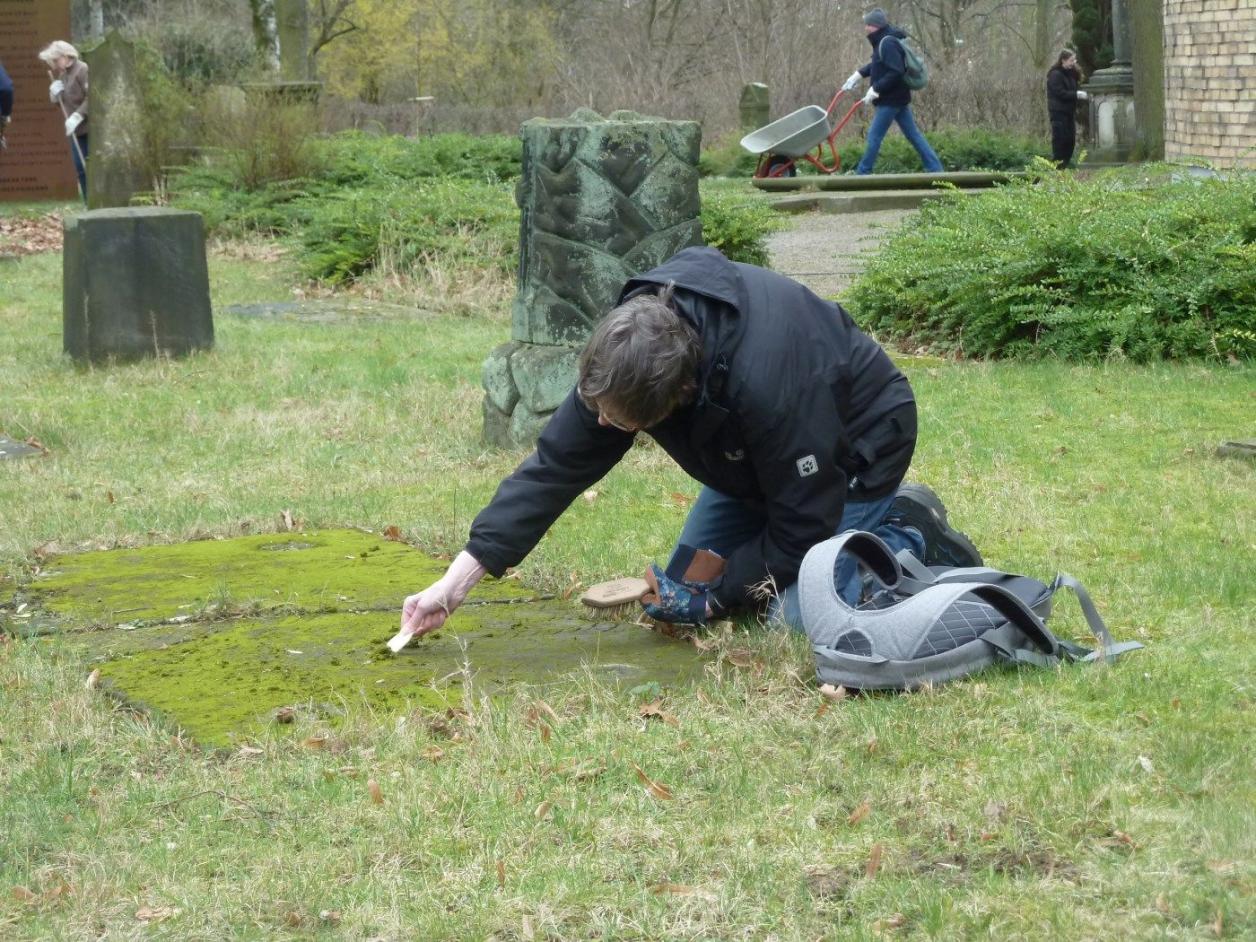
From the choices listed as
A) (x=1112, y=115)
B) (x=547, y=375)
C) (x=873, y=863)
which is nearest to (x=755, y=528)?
(x=873, y=863)

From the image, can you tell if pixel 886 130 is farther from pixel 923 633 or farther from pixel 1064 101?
pixel 923 633

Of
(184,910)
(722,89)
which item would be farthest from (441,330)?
(722,89)

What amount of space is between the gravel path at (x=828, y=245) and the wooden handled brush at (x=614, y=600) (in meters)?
6.14

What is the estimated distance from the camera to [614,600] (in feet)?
15.3

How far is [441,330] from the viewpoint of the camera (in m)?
11.1

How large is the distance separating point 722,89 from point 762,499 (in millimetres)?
29479

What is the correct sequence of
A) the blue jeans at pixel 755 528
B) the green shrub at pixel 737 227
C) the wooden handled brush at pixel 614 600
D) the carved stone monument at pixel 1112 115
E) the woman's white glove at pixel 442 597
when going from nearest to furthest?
1. the woman's white glove at pixel 442 597
2. the blue jeans at pixel 755 528
3. the wooden handled brush at pixel 614 600
4. the green shrub at pixel 737 227
5. the carved stone monument at pixel 1112 115

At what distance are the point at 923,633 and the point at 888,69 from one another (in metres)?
16.3

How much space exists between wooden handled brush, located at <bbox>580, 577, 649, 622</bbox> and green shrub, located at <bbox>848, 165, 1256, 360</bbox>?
475 centimetres

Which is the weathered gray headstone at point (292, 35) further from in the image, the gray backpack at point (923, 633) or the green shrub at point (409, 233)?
the gray backpack at point (923, 633)

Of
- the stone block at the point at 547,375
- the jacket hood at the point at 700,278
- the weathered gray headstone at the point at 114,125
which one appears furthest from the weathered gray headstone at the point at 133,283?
the weathered gray headstone at the point at 114,125

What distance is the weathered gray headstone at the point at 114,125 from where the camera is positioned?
16250 mm

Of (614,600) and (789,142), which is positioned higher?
(789,142)

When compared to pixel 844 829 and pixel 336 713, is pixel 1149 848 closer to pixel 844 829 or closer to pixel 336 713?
pixel 844 829
